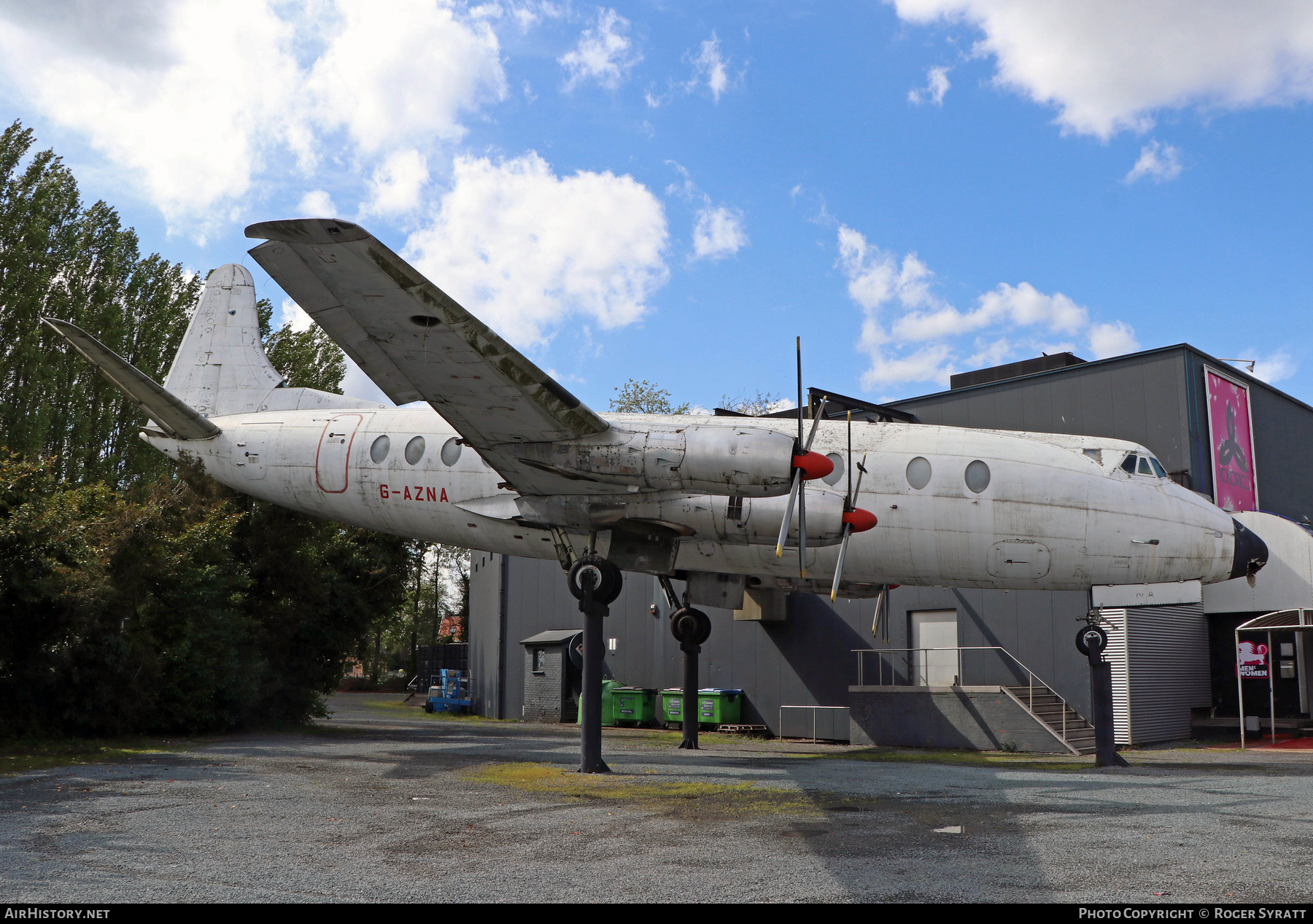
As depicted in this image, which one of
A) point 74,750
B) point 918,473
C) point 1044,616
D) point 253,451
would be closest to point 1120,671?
point 1044,616

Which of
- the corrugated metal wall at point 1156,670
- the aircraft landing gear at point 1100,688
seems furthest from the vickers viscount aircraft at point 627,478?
the corrugated metal wall at point 1156,670

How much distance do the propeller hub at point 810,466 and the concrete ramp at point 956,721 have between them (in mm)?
12324

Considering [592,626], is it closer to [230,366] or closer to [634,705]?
[230,366]

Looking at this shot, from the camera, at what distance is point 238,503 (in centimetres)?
2294

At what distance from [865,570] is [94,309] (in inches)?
1260

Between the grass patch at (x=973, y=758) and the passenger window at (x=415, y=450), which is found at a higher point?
the passenger window at (x=415, y=450)

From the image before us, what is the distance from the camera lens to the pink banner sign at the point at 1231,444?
83.9ft

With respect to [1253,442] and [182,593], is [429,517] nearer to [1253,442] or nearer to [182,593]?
[182,593]

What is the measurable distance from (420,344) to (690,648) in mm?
10486

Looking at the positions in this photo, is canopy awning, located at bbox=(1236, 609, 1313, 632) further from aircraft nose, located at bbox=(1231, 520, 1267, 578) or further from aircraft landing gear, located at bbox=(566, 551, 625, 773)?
aircraft landing gear, located at bbox=(566, 551, 625, 773)

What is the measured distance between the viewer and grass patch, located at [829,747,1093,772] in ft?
55.6

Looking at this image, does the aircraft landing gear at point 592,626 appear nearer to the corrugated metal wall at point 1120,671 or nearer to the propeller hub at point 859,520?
the propeller hub at point 859,520

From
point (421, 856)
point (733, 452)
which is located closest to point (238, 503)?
point (733, 452)

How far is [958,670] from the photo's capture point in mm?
24641
